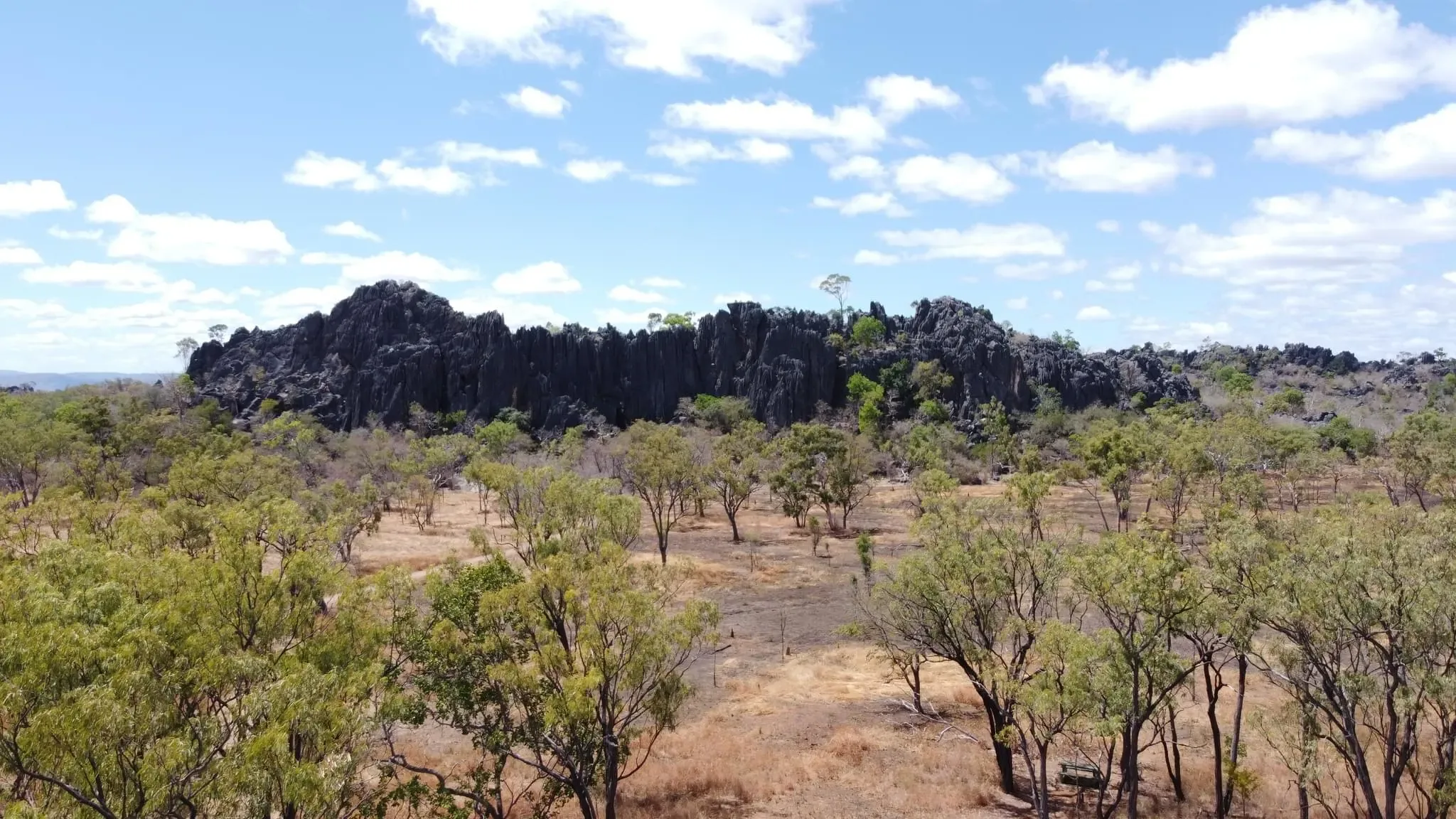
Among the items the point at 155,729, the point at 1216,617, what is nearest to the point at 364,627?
the point at 155,729

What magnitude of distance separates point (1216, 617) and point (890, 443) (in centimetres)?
7821

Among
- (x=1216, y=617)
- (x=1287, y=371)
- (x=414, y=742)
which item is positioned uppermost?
(x=1287, y=371)

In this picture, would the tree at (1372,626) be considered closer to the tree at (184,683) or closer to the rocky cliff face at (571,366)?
the tree at (184,683)

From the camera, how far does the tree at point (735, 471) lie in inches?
2267

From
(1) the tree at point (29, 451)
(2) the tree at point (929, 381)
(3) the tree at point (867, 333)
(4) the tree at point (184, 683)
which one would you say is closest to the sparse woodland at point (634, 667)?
(4) the tree at point (184, 683)

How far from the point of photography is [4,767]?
10.3 m

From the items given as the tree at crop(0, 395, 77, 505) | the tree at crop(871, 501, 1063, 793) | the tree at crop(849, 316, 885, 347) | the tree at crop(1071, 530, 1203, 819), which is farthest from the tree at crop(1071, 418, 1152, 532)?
the tree at crop(0, 395, 77, 505)

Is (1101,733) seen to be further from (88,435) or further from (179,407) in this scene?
(179,407)

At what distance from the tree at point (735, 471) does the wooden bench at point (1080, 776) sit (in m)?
35.0

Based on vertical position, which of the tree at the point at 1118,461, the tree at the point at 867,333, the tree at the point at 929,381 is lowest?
the tree at the point at 1118,461

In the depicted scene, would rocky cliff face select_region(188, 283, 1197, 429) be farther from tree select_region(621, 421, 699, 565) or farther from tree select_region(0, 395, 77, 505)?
tree select_region(621, 421, 699, 565)

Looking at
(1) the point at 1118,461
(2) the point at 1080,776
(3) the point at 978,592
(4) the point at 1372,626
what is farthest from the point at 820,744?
(1) the point at 1118,461

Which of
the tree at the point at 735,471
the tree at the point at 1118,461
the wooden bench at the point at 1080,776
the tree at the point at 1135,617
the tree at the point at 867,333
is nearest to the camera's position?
the tree at the point at 1135,617

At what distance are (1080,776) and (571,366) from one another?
102759 millimetres
